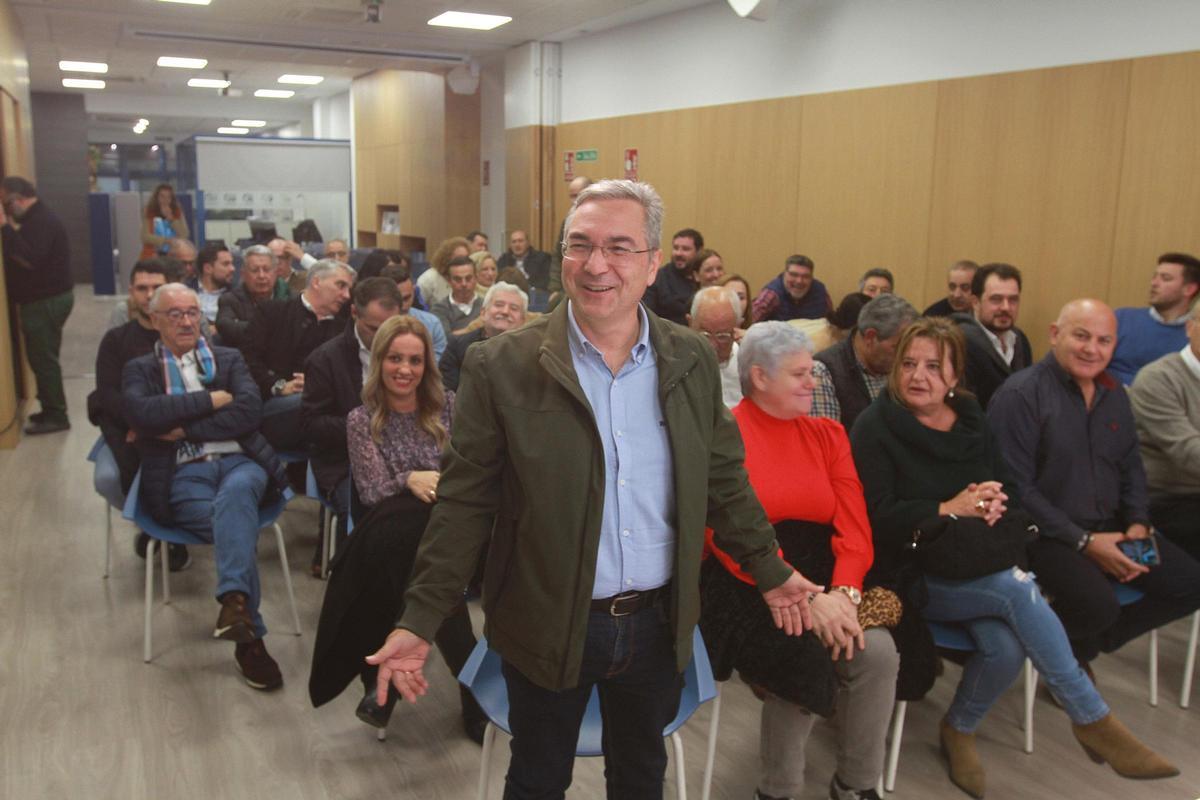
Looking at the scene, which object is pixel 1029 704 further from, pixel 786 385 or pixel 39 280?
pixel 39 280

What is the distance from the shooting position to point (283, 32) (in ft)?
34.9

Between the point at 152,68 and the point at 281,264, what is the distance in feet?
28.3

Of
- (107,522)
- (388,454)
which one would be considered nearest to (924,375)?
(388,454)

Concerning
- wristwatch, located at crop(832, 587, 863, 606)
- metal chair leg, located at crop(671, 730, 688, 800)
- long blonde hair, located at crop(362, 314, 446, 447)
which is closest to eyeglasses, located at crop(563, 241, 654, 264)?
metal chair leg, located at crop(671, 730, 688, 800)

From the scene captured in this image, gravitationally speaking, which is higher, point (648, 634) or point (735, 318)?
point (735, 318)

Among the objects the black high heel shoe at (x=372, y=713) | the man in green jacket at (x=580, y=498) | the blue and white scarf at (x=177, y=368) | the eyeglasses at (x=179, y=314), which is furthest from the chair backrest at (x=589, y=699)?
the eyeglasses at (x=179, y=314)

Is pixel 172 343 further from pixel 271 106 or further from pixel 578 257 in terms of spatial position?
pixel 271 106

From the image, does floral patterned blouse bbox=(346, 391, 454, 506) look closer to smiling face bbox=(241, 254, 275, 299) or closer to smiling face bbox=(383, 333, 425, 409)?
smiling face bbox=(383, 333, 425, 409)

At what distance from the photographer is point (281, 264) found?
7.79 metres

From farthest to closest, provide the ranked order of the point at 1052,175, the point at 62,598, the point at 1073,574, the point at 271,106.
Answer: the point at 271,106 → the point at 1052,175 → the point at 62,598 → the point at 1073,574

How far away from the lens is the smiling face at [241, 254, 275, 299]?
591cm

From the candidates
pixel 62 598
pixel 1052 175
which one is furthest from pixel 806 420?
pixel 1052 175

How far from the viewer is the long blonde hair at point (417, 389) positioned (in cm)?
348

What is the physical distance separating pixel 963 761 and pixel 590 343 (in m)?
2.07
